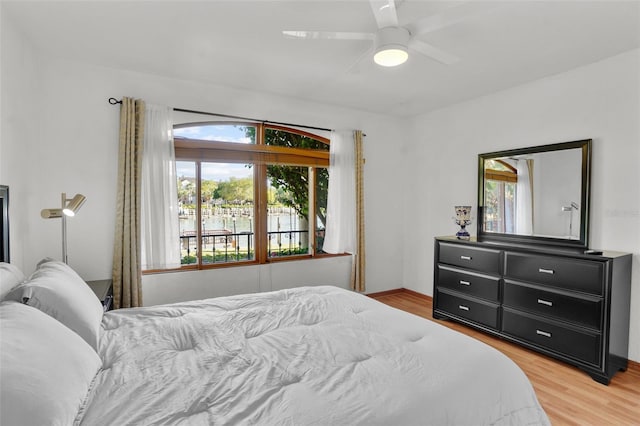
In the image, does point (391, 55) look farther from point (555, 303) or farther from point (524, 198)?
point (555, 303)

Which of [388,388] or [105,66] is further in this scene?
[105,66]

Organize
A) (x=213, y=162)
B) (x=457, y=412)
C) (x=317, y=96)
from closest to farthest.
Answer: (x=457, y=412) < (x=213, y=162) < (x=317, y=96)

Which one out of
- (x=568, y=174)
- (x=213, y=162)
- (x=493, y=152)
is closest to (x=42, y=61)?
(x=213, y=162)

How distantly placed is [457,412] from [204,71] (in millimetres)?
3349

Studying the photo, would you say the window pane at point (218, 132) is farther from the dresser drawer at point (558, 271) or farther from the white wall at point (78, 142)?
the dresser drawer at point (558, 271)

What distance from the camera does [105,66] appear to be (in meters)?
3.16

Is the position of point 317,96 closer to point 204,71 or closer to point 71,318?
point 204,71

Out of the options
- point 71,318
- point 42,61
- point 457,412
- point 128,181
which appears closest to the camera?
point 457,412

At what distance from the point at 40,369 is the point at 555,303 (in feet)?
11.2

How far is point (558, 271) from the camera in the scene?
2855mm

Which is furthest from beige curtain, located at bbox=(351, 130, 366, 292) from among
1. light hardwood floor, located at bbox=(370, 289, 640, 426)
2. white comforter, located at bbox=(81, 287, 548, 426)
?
white comforter, located at bbox=(81, 287, 548, 426)

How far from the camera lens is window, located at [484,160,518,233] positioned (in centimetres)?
367

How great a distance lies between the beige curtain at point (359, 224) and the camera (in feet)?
14.6

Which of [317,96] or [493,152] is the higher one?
[317,96]
